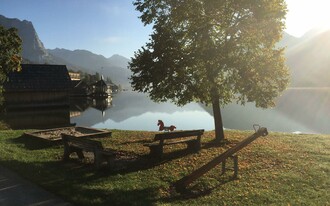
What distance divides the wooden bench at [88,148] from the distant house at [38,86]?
5159cm

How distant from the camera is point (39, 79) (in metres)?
65.4

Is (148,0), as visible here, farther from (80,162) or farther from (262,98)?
(80,162)

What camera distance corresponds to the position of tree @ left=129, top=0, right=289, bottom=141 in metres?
18.0

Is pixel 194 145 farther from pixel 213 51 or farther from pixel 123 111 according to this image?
pixel 123 111

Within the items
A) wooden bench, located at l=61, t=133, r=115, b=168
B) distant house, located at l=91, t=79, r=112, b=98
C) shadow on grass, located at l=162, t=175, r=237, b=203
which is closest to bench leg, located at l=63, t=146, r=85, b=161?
wooden bench, located at l=61, t=133, r=115, b=168

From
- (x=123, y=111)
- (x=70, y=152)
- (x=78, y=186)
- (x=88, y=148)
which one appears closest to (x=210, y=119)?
(x=123, y=111)

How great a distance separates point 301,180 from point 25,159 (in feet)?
39.6

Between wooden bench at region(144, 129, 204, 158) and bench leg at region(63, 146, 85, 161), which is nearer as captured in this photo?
wooden bench at region(144, 129, 204, 158)

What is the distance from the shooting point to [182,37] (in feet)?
61.7

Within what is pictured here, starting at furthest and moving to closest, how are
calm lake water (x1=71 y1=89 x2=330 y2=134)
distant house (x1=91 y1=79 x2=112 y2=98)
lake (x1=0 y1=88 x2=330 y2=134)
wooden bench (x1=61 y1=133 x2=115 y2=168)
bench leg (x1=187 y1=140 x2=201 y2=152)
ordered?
distant house (x1=91 y1=79 x2=112 y2=98) → calm lake water (x1=71 y1=89 x2=330 y2=134) → lake (x1=0 y1=88 x2=330 y2=134) → bench leg (x1=187 y1=140 x2=201 y2=152) → wooden bench (x1=61 y1=133 x2=115 y2=168)

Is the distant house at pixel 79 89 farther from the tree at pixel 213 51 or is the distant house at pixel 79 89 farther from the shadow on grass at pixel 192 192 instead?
the shadow on grass at pixel 192 192

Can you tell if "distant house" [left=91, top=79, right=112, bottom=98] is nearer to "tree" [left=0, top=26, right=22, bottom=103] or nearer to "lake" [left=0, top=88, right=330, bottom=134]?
"lake" [left=0, top=88, right=330, bottom=134]

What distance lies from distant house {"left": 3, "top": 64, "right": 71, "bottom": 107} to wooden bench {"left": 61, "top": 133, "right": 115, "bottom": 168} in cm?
5159

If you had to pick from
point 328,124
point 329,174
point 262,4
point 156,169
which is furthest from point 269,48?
point 328,124
